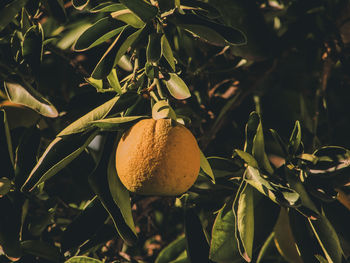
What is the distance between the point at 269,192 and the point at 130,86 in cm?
45

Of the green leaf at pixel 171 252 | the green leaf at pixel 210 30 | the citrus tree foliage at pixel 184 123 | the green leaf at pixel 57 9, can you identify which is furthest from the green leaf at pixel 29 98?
the green leaf at pixel 171 252

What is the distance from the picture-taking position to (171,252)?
4.25 feet

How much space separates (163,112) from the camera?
845mm

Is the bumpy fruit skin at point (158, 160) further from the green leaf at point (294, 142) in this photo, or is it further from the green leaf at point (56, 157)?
the green leaf at point (294, 142)

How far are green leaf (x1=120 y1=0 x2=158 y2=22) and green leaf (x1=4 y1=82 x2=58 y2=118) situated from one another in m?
0.34

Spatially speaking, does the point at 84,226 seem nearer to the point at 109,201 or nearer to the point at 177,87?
the point at 109,201

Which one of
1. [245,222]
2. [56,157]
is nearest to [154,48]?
[56,157]

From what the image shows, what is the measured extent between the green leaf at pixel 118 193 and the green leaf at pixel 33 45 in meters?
0.35

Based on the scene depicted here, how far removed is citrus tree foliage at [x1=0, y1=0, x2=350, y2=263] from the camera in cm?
92

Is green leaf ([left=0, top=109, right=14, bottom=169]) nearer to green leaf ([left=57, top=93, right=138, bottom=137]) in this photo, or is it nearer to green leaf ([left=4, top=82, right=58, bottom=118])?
green leaf ([left=4, top=82, right=58, bottom=118])

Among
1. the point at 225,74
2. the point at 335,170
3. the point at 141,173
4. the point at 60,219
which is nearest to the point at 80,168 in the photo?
the point at 60,219

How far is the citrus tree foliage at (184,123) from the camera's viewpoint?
923 mm

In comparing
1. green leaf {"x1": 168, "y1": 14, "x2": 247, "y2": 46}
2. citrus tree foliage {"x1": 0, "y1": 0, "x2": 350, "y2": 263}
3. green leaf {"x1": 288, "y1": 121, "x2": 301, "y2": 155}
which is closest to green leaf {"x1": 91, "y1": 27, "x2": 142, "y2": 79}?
citrus tree foliage {"x1": 0, "y1": 0, "x2": 350, "y2": 263}

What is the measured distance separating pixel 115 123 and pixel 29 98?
31cm
